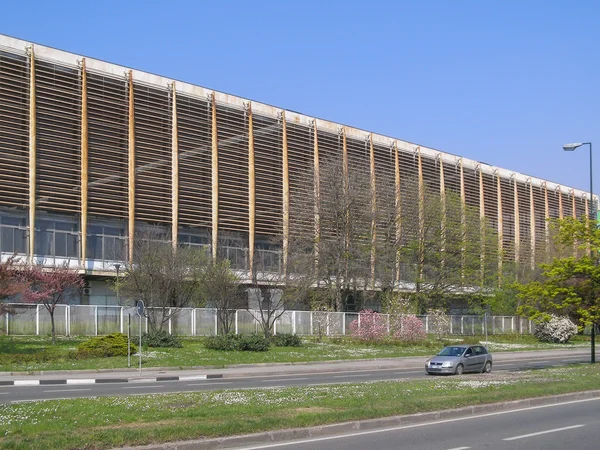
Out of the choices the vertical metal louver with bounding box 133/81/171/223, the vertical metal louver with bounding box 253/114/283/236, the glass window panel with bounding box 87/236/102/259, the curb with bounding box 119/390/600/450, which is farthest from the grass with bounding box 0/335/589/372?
the curb with bounding box 119/390/600/450

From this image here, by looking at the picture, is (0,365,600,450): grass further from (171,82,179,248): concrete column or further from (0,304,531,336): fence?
(171,82,179,248): concrete column

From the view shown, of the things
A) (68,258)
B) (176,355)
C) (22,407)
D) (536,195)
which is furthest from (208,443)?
(536,195)

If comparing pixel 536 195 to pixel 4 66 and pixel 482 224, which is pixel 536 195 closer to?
pixel 482 224

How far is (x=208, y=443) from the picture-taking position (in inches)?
461

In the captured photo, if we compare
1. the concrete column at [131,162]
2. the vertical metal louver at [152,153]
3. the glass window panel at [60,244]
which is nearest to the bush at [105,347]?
the glass window panel at [60,244]

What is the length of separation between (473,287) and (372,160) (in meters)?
14.9

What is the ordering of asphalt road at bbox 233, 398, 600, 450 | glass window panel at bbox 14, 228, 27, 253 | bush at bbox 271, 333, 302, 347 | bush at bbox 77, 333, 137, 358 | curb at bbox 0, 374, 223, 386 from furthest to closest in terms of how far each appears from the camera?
glass window panel at bbox 14, 228, 27, 253, bush at bbox 271, 333, 302, 347, bush at bbox 77, 333, 137, 358, curb at bbox 0, 374, 223, 386, asphalt road at bbox 233, 398, 600, 450

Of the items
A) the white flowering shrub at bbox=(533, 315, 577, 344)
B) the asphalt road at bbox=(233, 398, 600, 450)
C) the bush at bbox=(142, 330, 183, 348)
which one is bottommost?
the white flowering shrub at bbox=(533, 315, 577, 344)

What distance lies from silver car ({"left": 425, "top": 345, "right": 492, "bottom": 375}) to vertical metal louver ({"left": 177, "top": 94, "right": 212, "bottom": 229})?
2728 cm

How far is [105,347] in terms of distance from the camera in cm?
3450

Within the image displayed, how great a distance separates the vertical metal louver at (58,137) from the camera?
47.5 meters

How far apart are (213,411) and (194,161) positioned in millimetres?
42842

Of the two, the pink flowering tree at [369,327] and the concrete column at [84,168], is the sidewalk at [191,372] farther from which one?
the concrete column at [84,168]

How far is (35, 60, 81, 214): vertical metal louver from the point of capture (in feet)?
156
